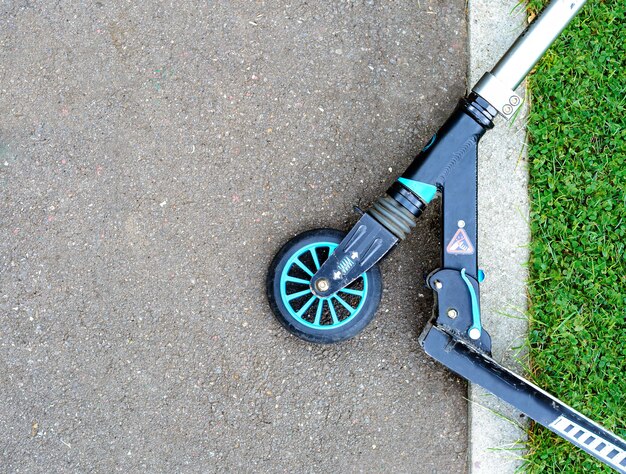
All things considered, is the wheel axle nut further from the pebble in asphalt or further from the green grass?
the green grass

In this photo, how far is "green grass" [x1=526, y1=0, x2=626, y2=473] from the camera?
246cm

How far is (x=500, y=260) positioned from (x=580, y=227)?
366 mm

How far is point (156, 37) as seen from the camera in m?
2.50

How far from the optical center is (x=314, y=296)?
7.74 feet

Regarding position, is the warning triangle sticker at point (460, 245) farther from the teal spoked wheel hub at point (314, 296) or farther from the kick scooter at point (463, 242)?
the teal spoked wheel hub at point (314, 296)

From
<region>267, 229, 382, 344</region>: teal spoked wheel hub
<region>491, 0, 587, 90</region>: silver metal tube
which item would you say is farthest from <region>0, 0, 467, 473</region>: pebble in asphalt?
<region>491, 0, 587, 90</region>: silver metal tube

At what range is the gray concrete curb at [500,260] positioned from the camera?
249 centimetres

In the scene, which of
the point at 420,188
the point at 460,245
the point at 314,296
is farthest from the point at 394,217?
the point at 314,296

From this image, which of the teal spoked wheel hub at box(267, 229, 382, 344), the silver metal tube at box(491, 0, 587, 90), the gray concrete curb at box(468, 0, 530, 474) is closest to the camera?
the silver metal tube at box(491, 0, 587, 90)

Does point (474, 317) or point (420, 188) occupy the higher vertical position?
point (420, 188)

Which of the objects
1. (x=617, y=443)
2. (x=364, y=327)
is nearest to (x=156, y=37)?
(x=364, y=327)

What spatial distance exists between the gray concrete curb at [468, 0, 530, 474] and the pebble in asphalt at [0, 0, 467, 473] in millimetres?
111

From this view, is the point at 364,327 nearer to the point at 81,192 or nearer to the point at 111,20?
the point at 81,192

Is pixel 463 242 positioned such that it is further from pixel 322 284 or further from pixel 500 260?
pixel 322 284
